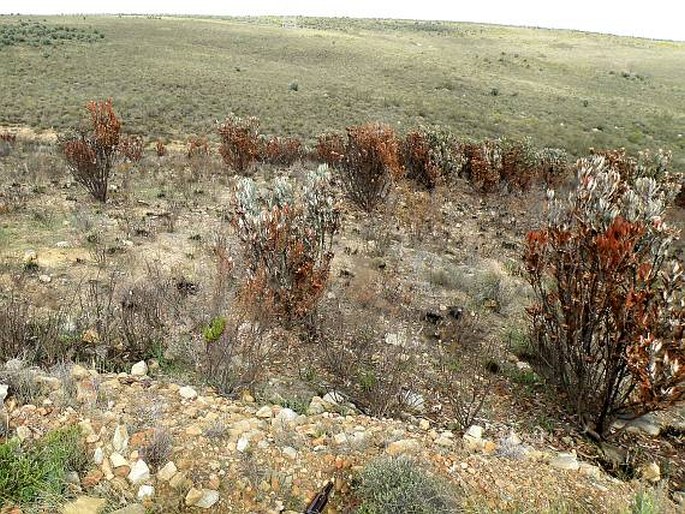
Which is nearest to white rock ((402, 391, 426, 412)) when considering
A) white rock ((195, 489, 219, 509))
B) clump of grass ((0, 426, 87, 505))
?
white rock ((195, 489, 219, 509))

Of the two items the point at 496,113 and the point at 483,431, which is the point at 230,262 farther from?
the point at 496,113

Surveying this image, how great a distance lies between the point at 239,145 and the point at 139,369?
8131 mm

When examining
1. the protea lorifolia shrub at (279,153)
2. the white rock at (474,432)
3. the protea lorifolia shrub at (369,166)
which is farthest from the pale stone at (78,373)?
the protea lorifolia shrub at (279,153)

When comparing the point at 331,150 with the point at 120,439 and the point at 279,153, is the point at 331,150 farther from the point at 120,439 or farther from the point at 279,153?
the point at 120,439

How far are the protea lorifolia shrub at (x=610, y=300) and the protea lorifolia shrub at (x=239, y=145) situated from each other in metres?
8.13

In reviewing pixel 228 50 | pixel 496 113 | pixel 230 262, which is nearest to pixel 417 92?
pixel 496 113

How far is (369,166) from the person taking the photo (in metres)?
8.90

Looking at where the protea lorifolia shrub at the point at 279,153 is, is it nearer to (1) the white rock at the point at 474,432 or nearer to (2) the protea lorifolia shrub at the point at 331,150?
(2) the protea lorifolia shrub at the point at 331,150

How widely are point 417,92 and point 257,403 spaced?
30230mm

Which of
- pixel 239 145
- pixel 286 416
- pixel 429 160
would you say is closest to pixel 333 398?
pixel 286 416

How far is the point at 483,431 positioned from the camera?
11.5ft

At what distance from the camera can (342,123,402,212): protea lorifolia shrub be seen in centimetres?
880

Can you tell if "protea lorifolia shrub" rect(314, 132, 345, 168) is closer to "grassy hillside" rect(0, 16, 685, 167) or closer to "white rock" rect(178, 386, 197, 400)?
"white rock" rect(178, 386, 197, 400)

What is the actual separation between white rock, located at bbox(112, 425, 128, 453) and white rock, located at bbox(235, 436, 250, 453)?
0.59 metres
